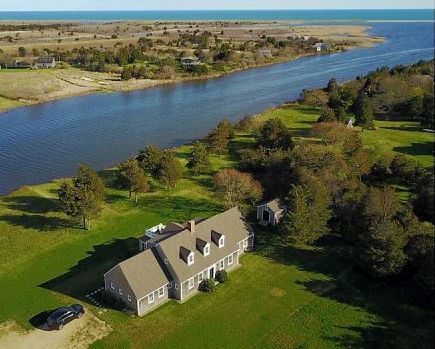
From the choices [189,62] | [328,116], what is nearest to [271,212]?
[328,116]

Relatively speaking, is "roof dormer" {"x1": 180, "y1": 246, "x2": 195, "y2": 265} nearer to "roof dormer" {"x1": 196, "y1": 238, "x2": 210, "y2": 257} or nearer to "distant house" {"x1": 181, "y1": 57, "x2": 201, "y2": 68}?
"roof dormer" {"x1": 196, "y1": 238, "x2": 210, "y2": 257}

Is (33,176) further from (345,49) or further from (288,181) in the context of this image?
(345,49)

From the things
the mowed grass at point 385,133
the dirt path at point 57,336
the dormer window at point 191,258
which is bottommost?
the dirt path at point 57,336

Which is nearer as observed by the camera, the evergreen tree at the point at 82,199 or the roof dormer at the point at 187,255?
the roof dormer at the point at 187,255

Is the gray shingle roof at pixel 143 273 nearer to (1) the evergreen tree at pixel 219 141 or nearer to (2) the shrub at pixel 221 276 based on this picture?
(2) the shrub at pixel 221 276

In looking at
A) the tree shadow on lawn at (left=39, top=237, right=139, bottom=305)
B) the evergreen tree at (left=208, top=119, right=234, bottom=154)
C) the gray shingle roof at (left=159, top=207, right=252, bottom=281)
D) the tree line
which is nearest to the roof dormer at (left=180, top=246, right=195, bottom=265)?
the gray shingle roof at (left=159, top=207, right=252, bottom=281)

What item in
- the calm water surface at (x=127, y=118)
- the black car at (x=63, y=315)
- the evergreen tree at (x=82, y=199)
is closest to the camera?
the black car at (x=63, y=315)

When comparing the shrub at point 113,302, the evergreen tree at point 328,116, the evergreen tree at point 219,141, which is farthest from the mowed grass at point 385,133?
the shrub at point 113,302
